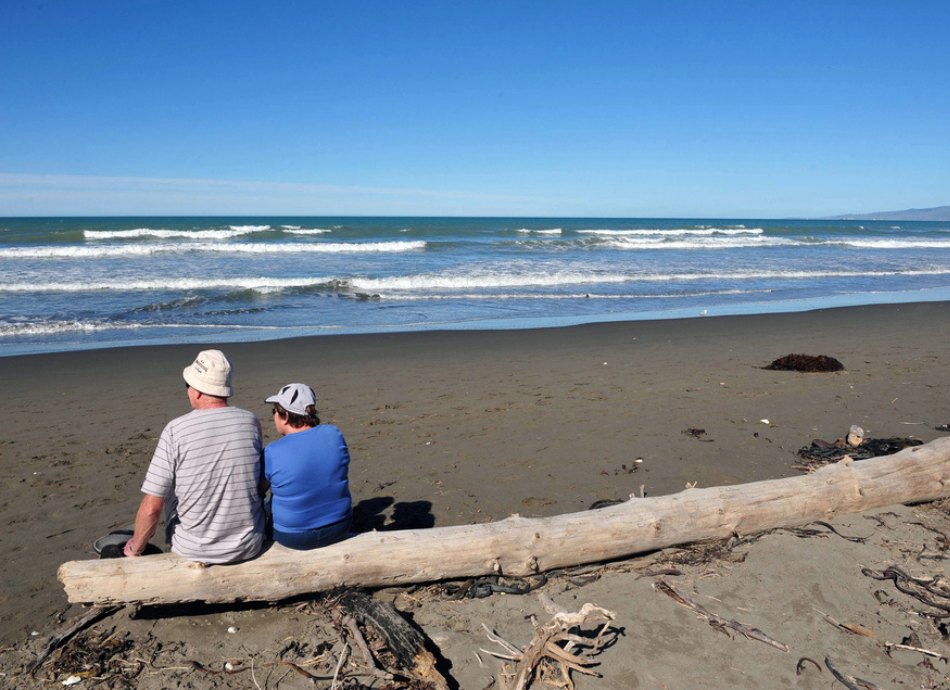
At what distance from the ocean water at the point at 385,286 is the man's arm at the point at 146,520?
8.55 metres

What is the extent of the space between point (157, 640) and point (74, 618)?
1.86ft

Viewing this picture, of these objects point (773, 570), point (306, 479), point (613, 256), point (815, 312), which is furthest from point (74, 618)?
point (613, 256)

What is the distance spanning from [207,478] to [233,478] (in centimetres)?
12

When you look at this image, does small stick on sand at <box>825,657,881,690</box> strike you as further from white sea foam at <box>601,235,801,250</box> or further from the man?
white sea foam at <box>601,235,801,250</box>

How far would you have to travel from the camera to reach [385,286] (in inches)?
776

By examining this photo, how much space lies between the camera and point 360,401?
25.9ft

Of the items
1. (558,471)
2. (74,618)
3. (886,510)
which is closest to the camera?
(74,618)

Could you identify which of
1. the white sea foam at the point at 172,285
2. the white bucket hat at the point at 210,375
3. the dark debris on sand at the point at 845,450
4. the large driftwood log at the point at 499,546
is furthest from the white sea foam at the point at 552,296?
the white bucket hat at the point at 210,375

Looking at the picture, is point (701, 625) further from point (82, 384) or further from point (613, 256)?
point (613, 256)

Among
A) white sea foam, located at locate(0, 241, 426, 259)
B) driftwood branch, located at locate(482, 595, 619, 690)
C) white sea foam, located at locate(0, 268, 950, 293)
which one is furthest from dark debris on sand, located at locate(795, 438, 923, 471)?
white sea foam, located at locate(0, 241, 426, 259)

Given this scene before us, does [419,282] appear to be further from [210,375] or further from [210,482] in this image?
[210,482]

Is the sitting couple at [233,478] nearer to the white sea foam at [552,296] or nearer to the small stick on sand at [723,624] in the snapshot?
the small stick on sand at [723,624]

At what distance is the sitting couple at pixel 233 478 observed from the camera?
11.5 ft

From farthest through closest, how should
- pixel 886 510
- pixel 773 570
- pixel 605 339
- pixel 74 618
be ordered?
pixel 605 339, pixel 886 510, pixel 773 570, pixel 74 618
